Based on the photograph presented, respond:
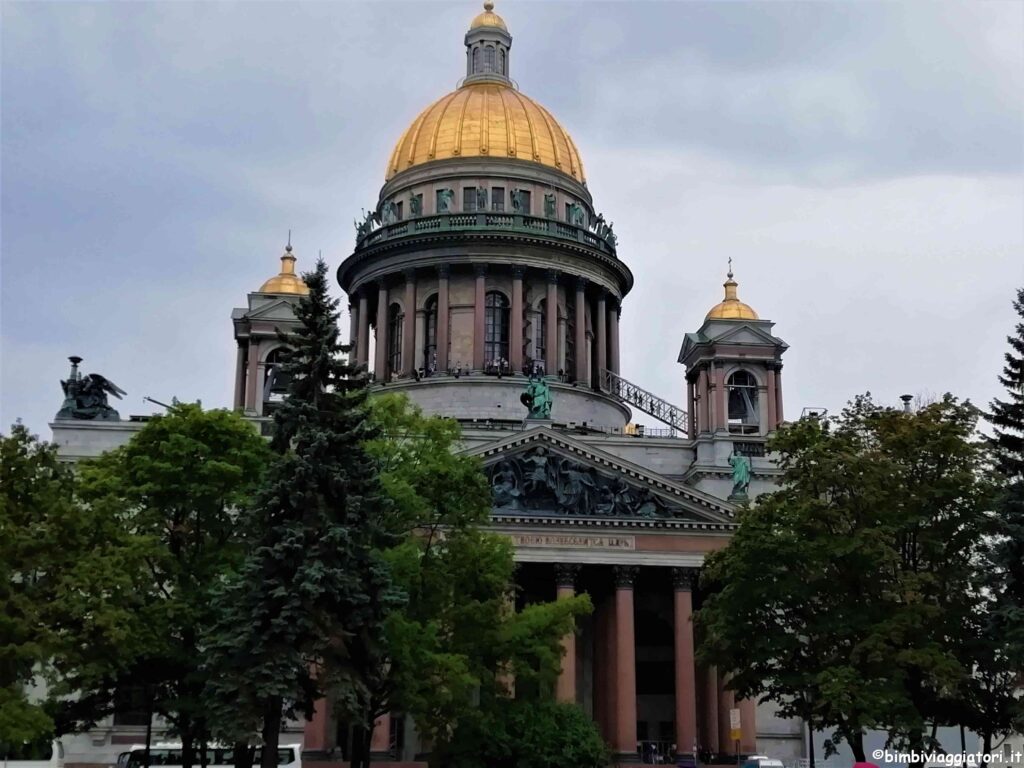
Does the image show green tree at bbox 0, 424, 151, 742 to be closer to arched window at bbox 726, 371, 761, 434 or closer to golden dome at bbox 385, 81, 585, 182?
arched window at bbox 726, 371, 761, 434

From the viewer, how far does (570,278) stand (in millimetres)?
69875

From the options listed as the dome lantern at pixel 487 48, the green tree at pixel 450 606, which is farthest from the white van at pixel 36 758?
the dome lantern at pixel 487 48

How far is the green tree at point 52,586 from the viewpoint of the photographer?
27.7 metres

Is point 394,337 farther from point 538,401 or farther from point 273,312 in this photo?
point 538,401

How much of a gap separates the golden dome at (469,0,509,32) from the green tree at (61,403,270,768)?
1908 inches

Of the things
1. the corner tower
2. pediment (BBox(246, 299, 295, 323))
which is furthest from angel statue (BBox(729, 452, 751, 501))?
pediment (BBox(246, 299, 295, 323))

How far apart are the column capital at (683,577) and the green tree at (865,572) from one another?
1592cm

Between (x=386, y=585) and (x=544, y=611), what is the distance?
29.4ft

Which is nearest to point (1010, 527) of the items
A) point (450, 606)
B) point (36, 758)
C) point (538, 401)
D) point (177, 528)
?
point (450, 606)

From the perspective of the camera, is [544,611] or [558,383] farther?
[558,383]

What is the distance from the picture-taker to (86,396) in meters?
57.2

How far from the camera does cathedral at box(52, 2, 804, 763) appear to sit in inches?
2024

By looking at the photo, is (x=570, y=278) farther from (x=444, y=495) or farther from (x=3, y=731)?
(x=3, y=731)

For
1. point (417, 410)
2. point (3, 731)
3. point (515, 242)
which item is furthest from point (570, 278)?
point (3, 731)
